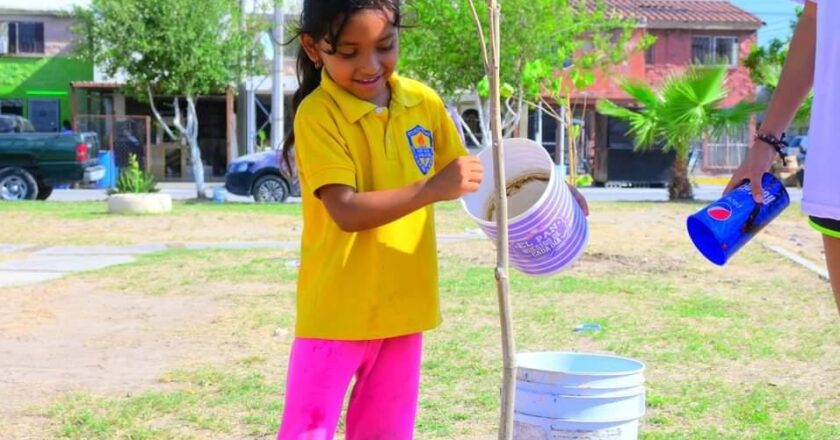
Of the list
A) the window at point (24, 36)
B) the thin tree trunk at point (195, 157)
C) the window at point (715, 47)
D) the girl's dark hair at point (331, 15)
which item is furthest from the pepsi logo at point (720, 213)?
the window at point (715, 47)

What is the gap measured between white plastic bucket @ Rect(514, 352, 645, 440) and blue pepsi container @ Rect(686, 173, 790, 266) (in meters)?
0.55

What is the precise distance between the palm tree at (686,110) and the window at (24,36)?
65.1 ft

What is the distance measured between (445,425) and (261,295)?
3.58 m

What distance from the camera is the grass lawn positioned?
422 cm

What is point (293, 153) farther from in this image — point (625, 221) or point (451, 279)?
point (625, 221)

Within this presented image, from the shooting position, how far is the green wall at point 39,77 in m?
32.0

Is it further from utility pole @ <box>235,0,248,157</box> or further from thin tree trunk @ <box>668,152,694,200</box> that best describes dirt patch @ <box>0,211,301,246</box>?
utility pole @ <box>235,0,248,157</box>

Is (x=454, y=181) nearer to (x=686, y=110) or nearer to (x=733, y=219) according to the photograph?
(x=733, y=219)

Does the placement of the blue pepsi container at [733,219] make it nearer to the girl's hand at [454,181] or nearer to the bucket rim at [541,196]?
the bucket rim at [541,196]

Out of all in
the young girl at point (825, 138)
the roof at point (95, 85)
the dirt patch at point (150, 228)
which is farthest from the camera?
the roof at point (95, 85)

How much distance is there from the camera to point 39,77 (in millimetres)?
32094

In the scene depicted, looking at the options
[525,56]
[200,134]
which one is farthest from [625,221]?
[200,134]

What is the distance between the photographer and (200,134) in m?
32.4

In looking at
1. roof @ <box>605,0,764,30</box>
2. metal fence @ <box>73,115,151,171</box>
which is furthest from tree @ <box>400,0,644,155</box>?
roof @ <box>605,0,764,30</box>
